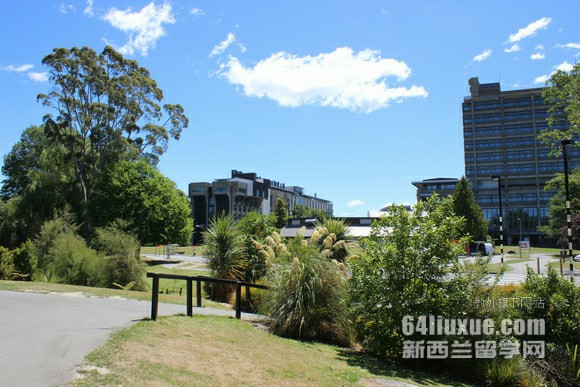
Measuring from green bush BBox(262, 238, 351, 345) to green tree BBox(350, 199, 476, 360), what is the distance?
21.4 inches

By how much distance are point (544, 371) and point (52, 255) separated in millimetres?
21405

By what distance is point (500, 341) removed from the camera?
868cm

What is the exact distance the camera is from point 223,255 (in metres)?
15.7

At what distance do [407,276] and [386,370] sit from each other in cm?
186

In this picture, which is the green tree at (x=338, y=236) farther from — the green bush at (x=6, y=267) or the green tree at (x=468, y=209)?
the green tree at (x=468, y=209)

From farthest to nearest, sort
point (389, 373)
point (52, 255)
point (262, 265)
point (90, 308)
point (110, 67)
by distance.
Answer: point (110, 67)
point (52, 255)
point (262, 265)
point (90, 308)
point (389, 373)

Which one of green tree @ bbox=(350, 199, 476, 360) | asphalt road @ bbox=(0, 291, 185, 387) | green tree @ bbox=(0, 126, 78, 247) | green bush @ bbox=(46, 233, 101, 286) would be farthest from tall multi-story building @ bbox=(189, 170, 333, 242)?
green tree @ bbox=(350, 199, 476, 360)

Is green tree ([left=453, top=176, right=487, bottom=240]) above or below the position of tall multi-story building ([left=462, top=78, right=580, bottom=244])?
below

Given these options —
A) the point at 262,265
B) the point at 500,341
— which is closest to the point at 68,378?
the point at 500,341

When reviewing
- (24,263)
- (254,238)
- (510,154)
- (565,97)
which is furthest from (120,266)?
(510,154)

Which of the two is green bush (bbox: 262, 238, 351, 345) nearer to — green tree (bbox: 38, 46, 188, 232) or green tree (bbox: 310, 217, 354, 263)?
green tree (bbox: 310, 217, 354, 263)

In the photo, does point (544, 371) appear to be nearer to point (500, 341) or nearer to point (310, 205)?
point (500, 341)

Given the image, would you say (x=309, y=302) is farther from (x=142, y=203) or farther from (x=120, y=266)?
(x=142, y=203)

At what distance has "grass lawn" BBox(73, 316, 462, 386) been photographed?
17.2 ft
